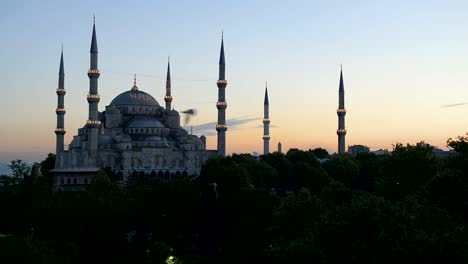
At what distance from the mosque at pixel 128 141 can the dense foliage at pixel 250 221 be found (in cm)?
2086

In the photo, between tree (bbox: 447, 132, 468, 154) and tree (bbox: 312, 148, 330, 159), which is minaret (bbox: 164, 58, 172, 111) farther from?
tree (bbox: 447, 132, 468, 154)

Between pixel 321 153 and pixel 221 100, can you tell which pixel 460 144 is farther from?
pixel 321 153

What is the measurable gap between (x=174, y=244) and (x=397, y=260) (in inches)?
1040

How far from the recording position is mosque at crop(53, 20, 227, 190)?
9106cm

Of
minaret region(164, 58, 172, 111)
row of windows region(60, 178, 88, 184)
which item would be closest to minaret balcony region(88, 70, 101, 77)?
row of windows region(60, 178, 88, 184)

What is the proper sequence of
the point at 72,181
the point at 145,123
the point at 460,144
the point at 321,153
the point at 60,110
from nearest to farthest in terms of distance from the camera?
the point at 460,144, the point at 72,181, the point at 60,110, the point at 145,123, the point at 321,153

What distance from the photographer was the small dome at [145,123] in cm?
10225

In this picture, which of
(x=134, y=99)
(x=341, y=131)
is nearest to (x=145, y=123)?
(x=134, y=99)

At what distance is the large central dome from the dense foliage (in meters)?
37.9

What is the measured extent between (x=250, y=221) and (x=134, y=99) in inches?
2551

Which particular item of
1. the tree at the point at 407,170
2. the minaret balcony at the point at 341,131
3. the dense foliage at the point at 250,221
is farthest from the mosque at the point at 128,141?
the tree at the point at 407,170

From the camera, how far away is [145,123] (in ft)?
337

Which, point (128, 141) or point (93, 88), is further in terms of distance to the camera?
point (128, 141)

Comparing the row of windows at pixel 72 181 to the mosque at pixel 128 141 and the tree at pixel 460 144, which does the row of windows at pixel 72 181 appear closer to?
the mosque at pixel 128 141
